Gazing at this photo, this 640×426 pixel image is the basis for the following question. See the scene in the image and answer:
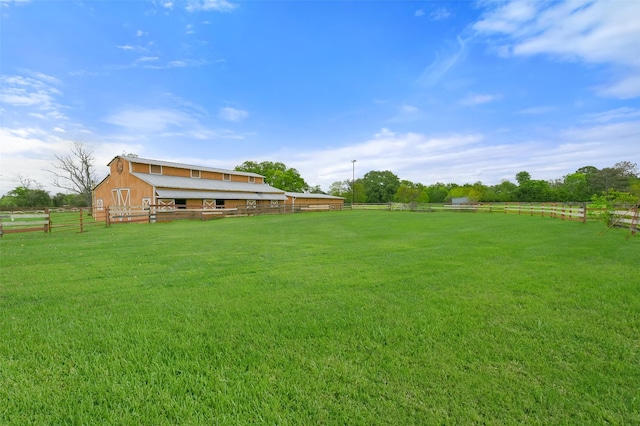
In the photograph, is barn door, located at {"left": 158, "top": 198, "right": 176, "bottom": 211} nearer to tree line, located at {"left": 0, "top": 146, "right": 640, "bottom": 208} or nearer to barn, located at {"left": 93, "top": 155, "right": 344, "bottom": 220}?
barn, located at {"left": 93, "top": 155, "right": 344, "bottom": 220}

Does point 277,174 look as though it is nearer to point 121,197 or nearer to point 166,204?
point 121,197

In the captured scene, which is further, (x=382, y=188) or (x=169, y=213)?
(x=382, y=188)

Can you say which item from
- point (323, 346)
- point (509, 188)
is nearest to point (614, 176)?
point (509, 188)

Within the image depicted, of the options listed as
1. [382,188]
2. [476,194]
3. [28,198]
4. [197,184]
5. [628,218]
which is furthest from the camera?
[382,188]

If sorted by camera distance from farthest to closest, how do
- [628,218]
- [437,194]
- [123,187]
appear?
[437,194] < [123,187] < [628,218]

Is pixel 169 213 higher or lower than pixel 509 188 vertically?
lower

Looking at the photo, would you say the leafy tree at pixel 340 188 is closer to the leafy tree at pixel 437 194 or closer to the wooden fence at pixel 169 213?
the leafy tree at pixel 437 194

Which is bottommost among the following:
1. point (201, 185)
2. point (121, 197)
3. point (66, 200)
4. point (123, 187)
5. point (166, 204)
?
point (166, 204)

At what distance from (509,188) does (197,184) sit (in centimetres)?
7615

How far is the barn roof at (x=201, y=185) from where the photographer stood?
83.0 feet

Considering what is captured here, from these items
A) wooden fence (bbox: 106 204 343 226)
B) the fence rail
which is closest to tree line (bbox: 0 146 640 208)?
the fence rail

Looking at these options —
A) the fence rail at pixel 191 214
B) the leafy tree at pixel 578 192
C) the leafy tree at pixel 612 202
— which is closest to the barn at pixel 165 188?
the fence rail at pixel 191 214

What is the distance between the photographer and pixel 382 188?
72.7 metres

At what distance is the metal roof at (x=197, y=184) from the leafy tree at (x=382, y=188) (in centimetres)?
3849
